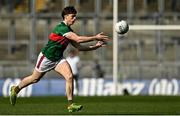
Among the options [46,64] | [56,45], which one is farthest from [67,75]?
[56,45]

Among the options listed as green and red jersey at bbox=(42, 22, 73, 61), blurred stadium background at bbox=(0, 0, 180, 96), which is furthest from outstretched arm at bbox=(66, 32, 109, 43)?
blurred stadium background at bbox=(0, 0, 180, 96)

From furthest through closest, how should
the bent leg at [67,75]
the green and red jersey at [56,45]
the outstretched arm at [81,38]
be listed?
the green and red jersey at [56,45]
the bent leg at [67,75]
the outstretched arm at [81,38]

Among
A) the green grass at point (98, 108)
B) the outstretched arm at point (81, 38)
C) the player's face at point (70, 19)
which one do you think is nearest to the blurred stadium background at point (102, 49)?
the green grass at point (98, 108)

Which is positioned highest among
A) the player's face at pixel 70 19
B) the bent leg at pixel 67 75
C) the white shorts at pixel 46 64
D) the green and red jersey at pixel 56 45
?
the player's face at pixel 70 19

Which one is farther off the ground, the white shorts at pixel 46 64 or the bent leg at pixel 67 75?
the white shorts at pixel 46 64

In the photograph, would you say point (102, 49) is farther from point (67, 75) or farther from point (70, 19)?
point (67, 75)

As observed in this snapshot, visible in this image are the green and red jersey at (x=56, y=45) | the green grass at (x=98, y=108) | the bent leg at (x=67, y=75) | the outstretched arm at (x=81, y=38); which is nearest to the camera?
the outstretched arm at (x=81, y=38)

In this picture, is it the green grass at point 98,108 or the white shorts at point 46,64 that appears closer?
the green grass at point 98,108

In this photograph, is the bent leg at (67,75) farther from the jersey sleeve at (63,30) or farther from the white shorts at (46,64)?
the jersey sleeve at (63,30)

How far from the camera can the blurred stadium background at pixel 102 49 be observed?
29797mm

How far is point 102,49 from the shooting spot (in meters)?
32.3

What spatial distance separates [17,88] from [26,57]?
1864 centimetres

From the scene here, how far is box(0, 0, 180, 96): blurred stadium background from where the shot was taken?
29.8 metres

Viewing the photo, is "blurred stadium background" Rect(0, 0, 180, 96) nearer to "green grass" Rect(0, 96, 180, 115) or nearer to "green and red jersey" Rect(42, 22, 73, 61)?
"green grass" Rect(0, 96, 180, 115)
